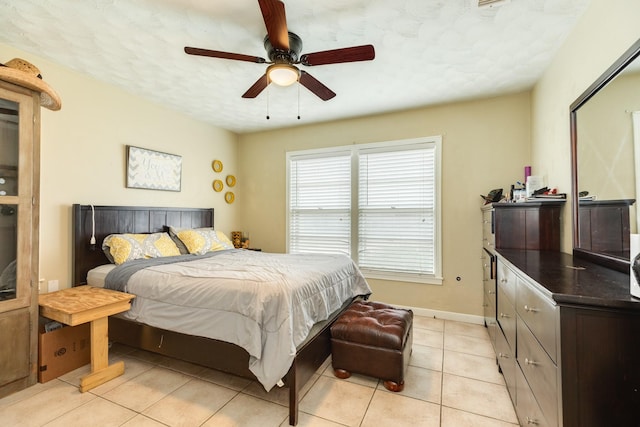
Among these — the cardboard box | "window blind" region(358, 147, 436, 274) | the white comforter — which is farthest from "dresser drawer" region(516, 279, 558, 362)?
the cardboard box

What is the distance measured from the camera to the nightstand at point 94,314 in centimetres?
206

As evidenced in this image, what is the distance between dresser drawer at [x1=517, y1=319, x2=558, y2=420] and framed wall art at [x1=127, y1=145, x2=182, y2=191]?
3.89m

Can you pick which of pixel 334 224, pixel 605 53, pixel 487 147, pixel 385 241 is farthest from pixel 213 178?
pixel 605 53

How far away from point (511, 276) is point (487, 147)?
2134mm

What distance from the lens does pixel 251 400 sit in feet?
6.50

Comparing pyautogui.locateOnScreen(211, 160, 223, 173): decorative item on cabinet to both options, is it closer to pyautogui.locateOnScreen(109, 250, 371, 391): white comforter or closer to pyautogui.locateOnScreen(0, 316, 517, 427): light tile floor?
pyautogui.locateOnScreen(109, 250, 371, 391): white comforter

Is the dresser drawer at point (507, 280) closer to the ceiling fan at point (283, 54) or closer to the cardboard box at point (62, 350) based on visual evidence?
the ceiling fan at point (283, 54)

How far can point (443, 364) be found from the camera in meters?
2.48

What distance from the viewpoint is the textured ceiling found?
197cm

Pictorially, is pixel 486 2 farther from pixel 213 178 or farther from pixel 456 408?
pixel 213 178

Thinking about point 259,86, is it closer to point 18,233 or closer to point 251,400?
point 18,233

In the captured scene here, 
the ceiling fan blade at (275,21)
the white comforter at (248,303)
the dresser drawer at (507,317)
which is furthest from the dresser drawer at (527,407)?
the ceiling fan blade at (275,21)

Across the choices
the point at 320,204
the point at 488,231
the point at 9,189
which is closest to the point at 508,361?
the point at 488,231

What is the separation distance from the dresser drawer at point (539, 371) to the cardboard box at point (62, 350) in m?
3.20
